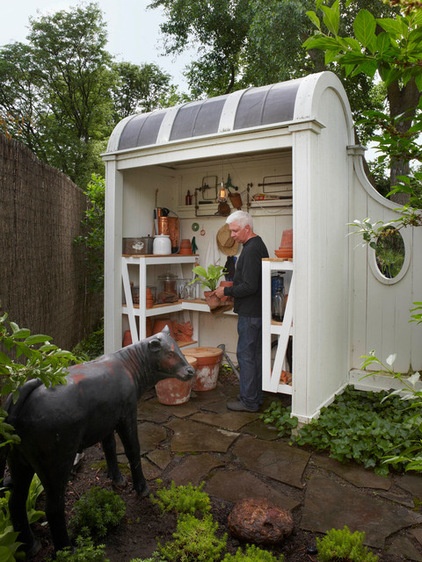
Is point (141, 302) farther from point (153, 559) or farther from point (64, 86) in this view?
point (64, 86)

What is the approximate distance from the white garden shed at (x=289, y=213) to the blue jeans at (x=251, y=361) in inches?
13.8

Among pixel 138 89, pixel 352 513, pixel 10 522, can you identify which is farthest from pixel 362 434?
pixel 138 89

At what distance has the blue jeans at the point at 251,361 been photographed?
14.7 feet

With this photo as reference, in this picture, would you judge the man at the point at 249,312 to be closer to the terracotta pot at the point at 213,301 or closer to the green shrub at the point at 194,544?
the terracotta pot at the point at 213,301

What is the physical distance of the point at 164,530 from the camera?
2.49 metres

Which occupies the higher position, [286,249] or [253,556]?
[286,249]

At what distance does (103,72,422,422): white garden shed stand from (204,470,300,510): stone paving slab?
0.93m

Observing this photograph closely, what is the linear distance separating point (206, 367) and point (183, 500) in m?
2.43

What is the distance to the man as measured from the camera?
4426mm

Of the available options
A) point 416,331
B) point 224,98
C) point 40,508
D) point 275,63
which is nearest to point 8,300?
point 40,508

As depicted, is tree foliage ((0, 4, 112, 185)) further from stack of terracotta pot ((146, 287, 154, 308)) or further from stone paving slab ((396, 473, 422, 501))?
stone paving slab ((396, 473, 422, 501))

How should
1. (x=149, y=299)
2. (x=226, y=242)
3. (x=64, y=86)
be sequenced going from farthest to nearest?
(x=64, y=86), (x=226, y=242), (x=149, y=299)

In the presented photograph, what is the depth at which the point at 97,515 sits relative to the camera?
7.89 feet

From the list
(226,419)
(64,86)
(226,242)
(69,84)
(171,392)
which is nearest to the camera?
(226,419)
